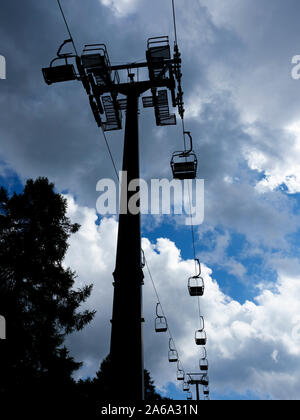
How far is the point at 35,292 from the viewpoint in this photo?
1659 centimetres

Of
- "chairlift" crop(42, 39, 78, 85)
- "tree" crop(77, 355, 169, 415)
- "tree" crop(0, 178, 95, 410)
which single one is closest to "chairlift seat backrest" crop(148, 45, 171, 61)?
"chairlift" crop(42, 39, 78, 85)

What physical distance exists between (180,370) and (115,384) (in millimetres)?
28257

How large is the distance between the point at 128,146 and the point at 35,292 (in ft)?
36.1

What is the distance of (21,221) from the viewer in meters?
19.2

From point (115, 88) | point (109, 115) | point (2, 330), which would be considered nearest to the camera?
point (115, 88)

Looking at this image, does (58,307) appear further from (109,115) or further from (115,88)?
(115,88)

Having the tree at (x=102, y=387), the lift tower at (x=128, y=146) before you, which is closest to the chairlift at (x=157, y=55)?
the lift tower at (x=128, y=146)

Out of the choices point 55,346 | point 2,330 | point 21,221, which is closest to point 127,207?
point 2,330

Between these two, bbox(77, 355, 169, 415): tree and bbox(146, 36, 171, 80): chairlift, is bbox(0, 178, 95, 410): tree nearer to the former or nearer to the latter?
bbox(77, 355, 169, 415): tree

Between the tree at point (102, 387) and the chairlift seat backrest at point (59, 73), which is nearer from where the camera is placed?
the tree at point (102, 387)

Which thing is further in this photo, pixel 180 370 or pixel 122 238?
pixel 180 370

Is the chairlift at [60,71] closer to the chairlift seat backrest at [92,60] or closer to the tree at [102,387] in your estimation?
the chairlift seat backrest at [92,60]

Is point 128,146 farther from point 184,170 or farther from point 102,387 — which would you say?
point 102,387

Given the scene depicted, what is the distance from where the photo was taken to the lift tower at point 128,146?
6.43 meters
